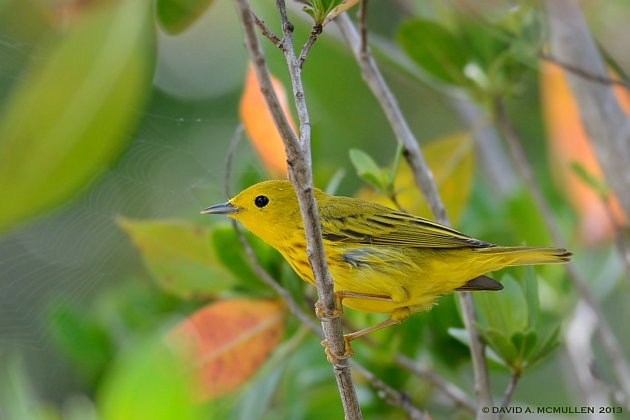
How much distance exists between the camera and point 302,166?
1.54m

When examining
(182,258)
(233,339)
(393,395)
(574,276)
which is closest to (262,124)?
(182,258)

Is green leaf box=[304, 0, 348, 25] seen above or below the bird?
above

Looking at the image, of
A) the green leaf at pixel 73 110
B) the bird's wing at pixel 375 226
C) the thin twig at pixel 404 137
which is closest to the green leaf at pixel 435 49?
the thin twig at pixel 404 137

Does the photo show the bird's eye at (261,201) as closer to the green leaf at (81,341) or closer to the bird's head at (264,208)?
the bird's head at (264,208)

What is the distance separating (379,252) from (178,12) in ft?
3.04

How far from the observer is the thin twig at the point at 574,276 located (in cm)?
245

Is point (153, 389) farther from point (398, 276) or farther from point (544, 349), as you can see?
point (544, 349)

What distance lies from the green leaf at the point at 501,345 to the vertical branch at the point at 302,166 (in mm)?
506

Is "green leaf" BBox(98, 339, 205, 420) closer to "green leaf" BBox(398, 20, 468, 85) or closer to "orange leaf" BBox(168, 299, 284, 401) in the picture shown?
"orange leaf" BBox(168, 299, 284, 401)

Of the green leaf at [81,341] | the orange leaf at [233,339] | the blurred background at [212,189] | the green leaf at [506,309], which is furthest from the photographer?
the green leaf at [81,341]

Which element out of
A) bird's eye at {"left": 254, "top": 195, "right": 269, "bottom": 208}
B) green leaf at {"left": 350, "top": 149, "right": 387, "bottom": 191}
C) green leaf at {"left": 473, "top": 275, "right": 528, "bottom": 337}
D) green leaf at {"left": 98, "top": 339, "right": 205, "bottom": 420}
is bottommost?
green leaf at {"left": 98, "top": 339, "right": 205, "bottom": 420}

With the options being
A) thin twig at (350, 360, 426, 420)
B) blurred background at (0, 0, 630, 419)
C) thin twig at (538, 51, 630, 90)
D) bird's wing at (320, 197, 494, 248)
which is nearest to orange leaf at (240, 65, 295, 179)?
blurred background at (0, 0, 630, 419)

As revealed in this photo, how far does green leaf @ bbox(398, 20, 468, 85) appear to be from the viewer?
2.79 m

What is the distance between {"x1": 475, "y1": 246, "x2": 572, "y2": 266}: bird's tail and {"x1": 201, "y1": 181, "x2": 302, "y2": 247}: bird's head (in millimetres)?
643
